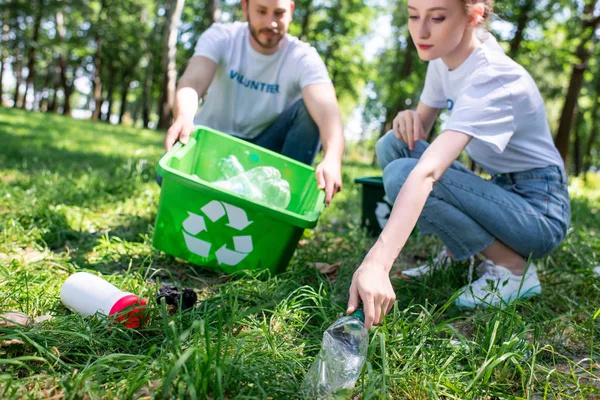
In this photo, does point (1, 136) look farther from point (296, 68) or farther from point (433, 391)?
point (433, 391)

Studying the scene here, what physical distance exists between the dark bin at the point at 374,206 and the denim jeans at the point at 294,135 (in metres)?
0.37

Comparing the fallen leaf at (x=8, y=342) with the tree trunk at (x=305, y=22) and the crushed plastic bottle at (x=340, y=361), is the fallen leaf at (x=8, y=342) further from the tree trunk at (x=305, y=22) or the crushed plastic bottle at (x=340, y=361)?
the tree trunk at (x=305, y=22)

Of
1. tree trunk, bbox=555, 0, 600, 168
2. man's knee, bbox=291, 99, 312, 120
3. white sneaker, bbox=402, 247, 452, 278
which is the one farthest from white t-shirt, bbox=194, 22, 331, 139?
tree trunk, bbox=555, 0, 600, 168

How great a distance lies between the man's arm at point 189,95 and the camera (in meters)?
2.24

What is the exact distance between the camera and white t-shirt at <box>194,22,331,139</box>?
289 centimetres

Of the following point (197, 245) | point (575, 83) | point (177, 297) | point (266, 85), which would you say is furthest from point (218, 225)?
point (575, 83)

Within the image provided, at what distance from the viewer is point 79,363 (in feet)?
4.32

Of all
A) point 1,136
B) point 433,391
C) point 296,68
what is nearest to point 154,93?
point 1,136

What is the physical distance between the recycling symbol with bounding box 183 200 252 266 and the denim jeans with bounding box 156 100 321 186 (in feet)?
2.74

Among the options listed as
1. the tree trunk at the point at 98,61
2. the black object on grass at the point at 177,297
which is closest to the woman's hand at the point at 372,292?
the black object on grass at the point at 177,297

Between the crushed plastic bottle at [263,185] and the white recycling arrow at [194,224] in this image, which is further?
the crushed plastic bottle at [263,185]

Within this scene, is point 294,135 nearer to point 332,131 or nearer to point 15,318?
point 332,131

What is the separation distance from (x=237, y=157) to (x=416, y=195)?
141cm

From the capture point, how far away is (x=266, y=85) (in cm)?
303
